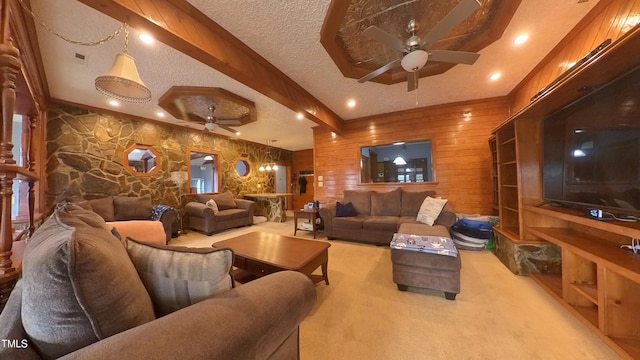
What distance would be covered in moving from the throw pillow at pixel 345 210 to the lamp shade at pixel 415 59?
2703mm

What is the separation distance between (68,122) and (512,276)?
22.8 feet

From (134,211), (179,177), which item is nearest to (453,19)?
(134,211)

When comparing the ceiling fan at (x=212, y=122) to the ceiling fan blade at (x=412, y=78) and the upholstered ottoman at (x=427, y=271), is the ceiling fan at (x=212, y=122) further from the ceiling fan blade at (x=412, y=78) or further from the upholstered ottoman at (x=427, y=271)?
the upholstered ottoman at (x=427, y=271)

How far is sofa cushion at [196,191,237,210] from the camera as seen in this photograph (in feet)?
17.2

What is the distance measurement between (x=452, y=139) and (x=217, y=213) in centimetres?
515

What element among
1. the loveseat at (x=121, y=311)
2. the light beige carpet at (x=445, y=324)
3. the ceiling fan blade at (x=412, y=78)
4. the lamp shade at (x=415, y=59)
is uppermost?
the ceiling fan blade at (x=412, y=78)

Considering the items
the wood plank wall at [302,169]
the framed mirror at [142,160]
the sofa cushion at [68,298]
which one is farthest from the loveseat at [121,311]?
the wood plank wall at [302,169]

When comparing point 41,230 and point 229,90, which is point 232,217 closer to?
point 229,90

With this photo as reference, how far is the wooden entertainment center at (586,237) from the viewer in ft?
4.60

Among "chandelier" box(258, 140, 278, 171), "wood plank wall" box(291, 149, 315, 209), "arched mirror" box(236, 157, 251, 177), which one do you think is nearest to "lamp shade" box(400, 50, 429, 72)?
"chandelier" box(258, 140, 278, 171)

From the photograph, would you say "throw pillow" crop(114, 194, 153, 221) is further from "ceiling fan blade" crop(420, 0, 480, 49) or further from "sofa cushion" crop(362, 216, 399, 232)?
"ceiling fan blade" crop(420, 0, 480, 49)

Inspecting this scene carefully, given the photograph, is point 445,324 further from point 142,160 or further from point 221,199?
point 142,160

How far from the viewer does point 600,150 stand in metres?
1.66

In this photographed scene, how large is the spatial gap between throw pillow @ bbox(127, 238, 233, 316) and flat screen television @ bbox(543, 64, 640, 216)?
8.31 feet
